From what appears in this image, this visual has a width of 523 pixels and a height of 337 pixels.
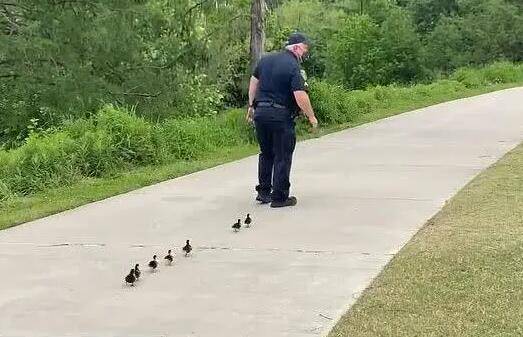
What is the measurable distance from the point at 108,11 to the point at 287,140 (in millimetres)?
15254

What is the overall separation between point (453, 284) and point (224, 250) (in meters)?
2.04

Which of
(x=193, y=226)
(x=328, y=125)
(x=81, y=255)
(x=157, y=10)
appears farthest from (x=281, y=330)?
(x=157, y=10)

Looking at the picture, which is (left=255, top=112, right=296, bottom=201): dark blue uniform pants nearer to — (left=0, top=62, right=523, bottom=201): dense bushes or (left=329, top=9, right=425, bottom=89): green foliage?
(left=0, top=62, right=523, bottom=201): dense bushes

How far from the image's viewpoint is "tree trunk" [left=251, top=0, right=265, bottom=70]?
16.0m

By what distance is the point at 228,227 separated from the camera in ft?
25.2

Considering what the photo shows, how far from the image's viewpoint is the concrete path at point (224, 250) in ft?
16.8

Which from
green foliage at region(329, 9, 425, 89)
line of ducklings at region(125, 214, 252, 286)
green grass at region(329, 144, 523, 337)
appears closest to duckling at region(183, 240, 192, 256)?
line of ducklings at region(125, 214, 252, 286)

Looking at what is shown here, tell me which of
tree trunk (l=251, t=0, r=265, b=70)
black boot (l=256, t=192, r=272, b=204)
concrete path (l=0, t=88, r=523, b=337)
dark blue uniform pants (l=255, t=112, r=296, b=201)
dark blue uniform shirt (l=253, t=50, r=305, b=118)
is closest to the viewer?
concrete path (l=0, t=88, r=523, b=337)

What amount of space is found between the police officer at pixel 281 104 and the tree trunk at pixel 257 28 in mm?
7512

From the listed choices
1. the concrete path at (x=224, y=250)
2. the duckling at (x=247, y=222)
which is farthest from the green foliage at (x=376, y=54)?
the duckling at (x=247, y=222)

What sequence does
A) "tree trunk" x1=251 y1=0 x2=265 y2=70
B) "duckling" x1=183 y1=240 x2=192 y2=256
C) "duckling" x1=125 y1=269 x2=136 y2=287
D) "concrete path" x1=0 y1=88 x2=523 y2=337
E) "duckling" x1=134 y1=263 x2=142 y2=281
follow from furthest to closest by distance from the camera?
"tree trunk" x1=251 y1=0 x2=265 y2=70, "duckling" x1=183 y1=240 x2=192 y2=256, "duckling" x1=134 y1=263 x2=142 y2=281, "duckling" x1=125 y1=269 x2=136 y2=287, "concrete path" x1=0 y1=88 x2=523 y2=337

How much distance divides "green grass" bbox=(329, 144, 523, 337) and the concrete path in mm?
185

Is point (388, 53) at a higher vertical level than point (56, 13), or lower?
lower

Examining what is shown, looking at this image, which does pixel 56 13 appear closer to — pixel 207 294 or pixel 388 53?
pixel 207 294
